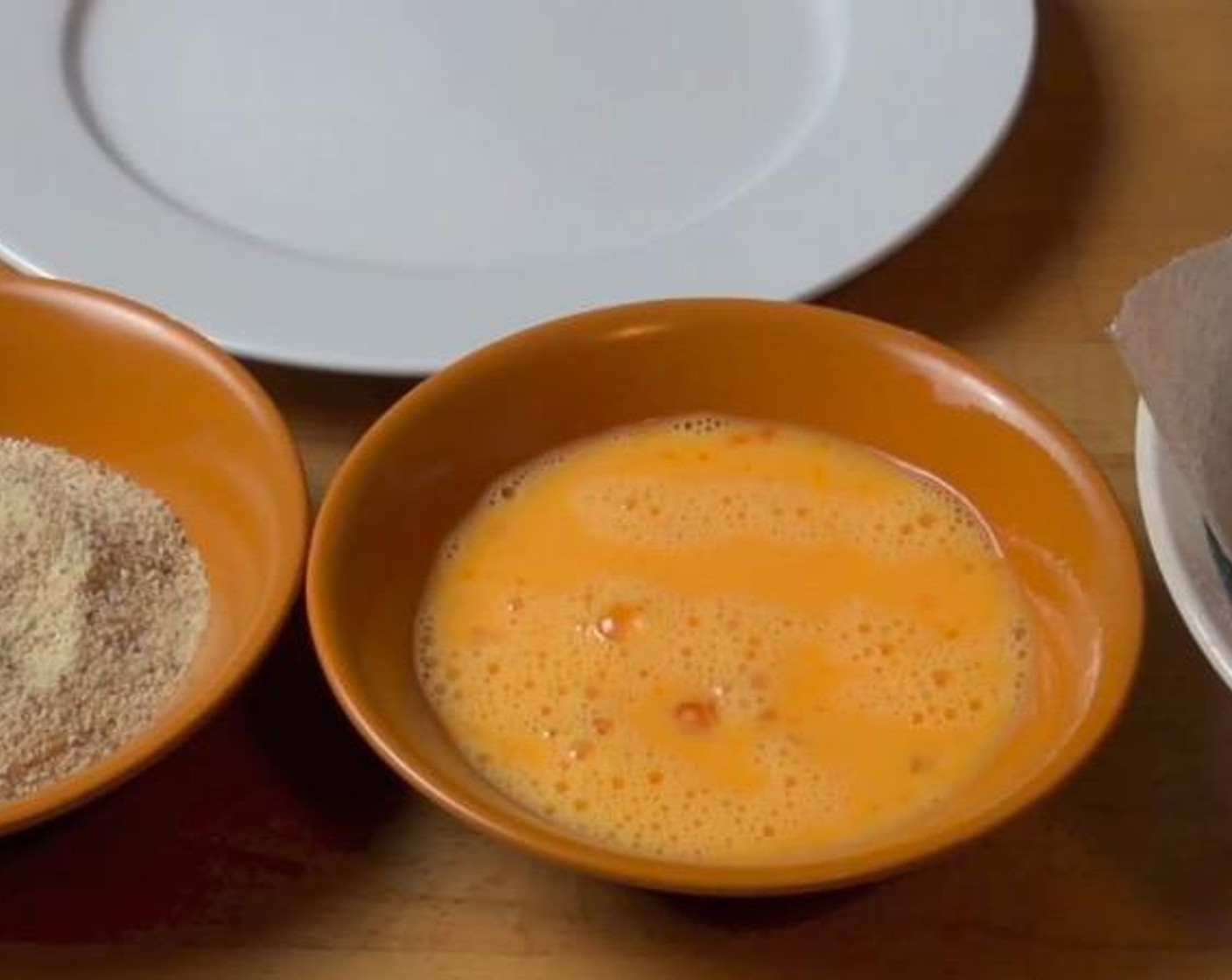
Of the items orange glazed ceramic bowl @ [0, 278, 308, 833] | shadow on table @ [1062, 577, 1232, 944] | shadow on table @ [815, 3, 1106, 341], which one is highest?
orange glazed ceramic bowl @ [0, 278, 308, 833]

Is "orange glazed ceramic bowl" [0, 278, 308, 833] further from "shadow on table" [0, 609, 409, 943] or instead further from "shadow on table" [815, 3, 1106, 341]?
"shadow on table" [815, 3, 1106, 341]

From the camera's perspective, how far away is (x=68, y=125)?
96 centimetres

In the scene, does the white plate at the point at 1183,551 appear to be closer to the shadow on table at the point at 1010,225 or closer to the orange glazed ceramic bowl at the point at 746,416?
the orange glazed ceramic bowl at the point at 746,416

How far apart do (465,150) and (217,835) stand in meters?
0.42

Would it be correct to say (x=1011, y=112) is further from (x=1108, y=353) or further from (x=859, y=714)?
(x=859, y=714)

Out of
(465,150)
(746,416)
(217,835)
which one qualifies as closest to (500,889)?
(217,835)

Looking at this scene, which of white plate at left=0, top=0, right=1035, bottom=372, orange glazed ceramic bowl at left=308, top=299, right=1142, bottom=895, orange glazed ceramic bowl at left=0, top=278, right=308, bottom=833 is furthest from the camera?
white plate at left=0, top=0, right=1035, bottom=372

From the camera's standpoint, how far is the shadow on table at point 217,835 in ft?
2.17

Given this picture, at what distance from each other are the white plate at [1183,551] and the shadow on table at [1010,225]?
0.20 metres

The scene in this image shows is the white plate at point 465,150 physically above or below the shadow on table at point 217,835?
above

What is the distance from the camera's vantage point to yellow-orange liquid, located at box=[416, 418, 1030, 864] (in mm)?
640

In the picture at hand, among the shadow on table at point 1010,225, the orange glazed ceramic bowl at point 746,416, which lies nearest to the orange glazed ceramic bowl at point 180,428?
the orange glazed ceramic bowl at point 746,416

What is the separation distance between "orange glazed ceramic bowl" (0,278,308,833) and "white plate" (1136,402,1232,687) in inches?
12.3

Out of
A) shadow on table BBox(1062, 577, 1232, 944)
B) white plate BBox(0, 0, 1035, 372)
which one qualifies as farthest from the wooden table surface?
white plate BBox(0, 0, 1035, 372)
